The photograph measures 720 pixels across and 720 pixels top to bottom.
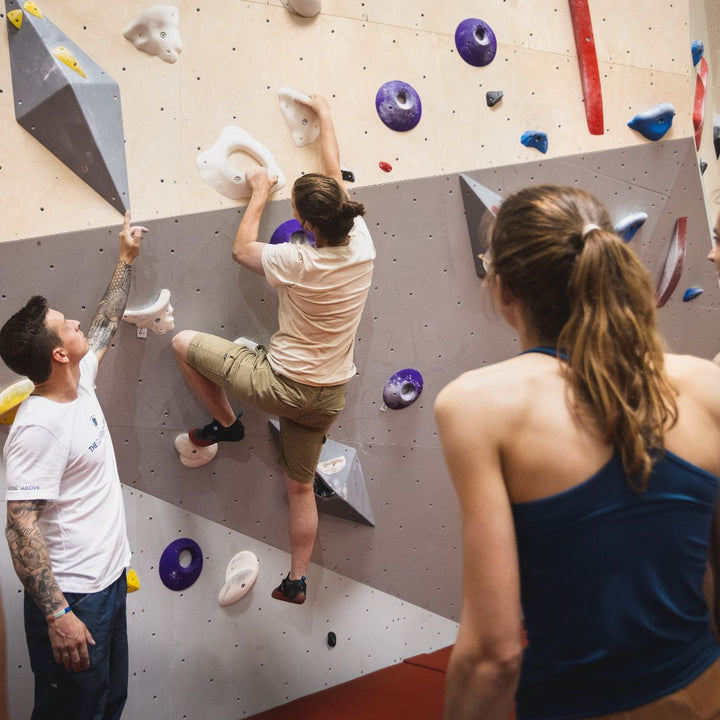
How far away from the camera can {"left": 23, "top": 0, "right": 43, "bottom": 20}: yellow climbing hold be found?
200cm

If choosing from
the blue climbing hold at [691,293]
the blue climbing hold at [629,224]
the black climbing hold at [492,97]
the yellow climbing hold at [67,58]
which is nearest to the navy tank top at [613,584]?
the yellow climbing hold at [67,58]

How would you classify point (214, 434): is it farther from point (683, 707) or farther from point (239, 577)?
point (683, 707)

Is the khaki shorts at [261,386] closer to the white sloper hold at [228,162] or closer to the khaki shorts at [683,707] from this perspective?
the white sloper hold at [228,162]

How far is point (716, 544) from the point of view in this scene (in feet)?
3.38

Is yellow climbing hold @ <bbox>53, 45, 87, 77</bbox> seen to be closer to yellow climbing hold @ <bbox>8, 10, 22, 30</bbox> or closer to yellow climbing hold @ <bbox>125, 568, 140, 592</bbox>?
yellow climbing hold @ <bbox>8, 10, 22, 30</bbox>

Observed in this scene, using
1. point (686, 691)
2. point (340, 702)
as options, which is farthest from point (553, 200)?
point (340, 702)

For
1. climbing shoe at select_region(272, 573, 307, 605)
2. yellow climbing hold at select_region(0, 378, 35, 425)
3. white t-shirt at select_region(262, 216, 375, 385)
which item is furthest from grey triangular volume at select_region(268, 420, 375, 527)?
yellow climbing hold at select_region(0, 378, 35, 425)

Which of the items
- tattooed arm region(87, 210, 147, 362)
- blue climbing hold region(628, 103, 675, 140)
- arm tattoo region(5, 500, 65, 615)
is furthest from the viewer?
blue climbing hold region(628, 103, 675, 140)

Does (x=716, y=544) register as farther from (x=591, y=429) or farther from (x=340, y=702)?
(x=340, y=702)

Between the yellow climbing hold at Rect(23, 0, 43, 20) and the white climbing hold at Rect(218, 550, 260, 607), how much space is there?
180cm

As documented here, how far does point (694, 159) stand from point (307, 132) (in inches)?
78.9

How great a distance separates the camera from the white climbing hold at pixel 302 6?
7.88 ft

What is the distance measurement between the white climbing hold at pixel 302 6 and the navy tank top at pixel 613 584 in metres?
2.08

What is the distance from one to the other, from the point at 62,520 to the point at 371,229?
1500 millimetres
